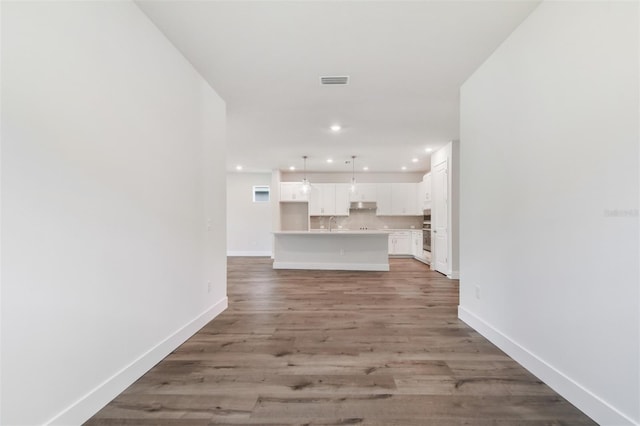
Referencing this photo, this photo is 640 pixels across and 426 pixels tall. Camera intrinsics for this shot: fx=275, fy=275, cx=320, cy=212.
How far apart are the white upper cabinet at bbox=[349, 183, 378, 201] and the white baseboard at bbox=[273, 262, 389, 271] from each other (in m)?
2.76

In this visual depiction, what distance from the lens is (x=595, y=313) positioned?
151cm

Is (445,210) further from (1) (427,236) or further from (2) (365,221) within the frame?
(2) (365,221)

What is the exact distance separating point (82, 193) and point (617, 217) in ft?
9.18

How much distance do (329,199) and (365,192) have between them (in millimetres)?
1126

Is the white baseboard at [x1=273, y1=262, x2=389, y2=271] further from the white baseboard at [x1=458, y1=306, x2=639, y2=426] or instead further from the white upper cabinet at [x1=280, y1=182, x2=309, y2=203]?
the white baseboard at [x1=458, y1=306, x2=639, y2=426]

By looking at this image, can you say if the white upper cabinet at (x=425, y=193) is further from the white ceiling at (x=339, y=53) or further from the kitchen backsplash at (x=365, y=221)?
the white ceiling at (x=339, y=53)

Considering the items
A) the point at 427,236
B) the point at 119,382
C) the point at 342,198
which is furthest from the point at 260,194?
the point at 119,382

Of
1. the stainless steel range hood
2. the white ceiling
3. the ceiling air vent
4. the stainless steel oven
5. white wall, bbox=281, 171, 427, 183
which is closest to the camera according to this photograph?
the white ceiling

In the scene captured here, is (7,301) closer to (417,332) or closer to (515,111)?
(417,332)

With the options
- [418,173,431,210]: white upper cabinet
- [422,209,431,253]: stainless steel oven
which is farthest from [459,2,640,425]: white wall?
[418,173,431,210]: white upper cabinet

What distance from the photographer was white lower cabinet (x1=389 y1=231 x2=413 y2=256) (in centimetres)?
815

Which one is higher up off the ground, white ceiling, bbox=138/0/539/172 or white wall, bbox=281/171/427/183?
white ceiling, bbox=138/0/539/172

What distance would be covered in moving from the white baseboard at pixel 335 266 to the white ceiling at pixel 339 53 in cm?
308

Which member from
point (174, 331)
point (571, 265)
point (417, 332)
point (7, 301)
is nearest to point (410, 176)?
point (417, 332)
